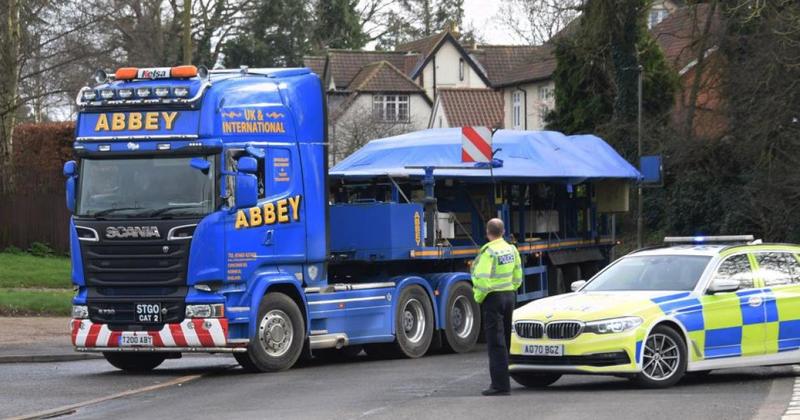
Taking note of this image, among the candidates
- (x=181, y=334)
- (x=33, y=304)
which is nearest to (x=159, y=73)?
(x=181, y=334)

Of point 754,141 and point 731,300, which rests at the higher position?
point 754,141

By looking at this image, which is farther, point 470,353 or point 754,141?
point 754,141

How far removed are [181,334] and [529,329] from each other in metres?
4.49

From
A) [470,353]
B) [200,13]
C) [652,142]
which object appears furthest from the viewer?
[200,13]

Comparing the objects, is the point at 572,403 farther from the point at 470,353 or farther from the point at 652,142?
the point at 652,142

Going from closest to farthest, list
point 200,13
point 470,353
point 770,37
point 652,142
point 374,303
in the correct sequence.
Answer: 1. point 374,303
2. point 470,353
3. point 770,37
4. point 652,142
5. point 200,13

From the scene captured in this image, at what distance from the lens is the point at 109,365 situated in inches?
763

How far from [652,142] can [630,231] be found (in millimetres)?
3811

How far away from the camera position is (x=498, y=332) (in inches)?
536

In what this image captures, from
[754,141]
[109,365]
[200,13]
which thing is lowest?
[109,365]

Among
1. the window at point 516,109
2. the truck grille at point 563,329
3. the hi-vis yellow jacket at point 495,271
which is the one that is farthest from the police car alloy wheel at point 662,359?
the window at point 516,109

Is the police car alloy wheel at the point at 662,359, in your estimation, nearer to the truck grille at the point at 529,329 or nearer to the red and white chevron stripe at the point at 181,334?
the truck grille at the point at 529,329

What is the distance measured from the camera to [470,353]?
66.9 ft

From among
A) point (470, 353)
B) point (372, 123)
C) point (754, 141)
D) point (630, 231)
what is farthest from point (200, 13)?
point (470, 353)
